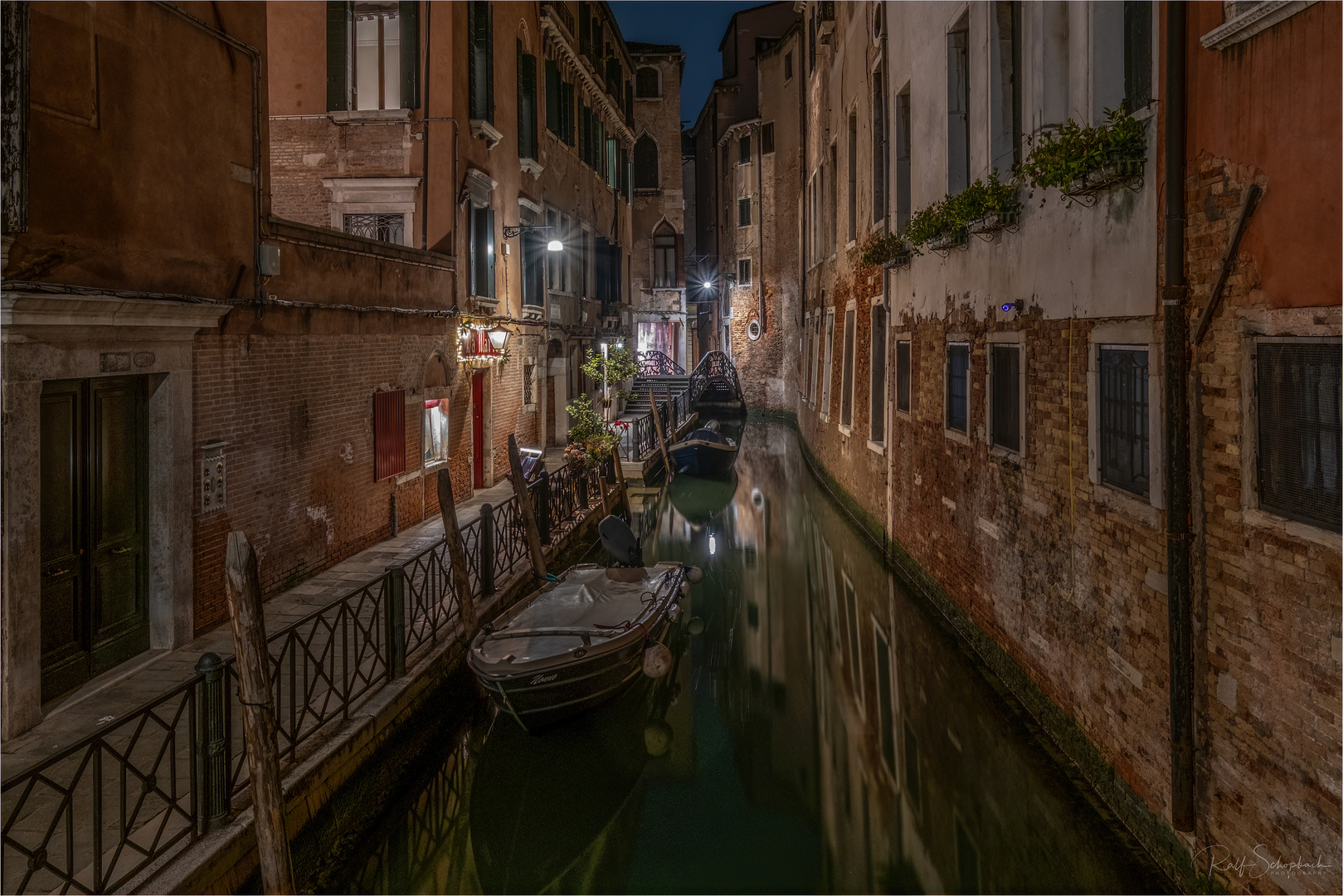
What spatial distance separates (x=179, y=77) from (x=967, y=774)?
749cm

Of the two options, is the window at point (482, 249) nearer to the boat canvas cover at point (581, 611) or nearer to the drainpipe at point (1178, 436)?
the boat canvas cover at point (581, 611)

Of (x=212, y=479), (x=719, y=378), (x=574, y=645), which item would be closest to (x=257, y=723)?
(x=574, y=645)

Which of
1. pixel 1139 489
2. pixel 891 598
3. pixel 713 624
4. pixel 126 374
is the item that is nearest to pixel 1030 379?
pixel 1139 489

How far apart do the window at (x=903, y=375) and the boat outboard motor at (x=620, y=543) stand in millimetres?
3572

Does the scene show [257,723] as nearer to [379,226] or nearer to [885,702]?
[885,702]

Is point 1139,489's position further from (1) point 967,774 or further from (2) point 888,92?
(2) point 888,92

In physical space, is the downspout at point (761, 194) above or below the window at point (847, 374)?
above

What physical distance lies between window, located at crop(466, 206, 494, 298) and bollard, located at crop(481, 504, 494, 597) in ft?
16.8

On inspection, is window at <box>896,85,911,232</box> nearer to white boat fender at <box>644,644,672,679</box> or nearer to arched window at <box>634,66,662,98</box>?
white boat fender at <box>644,644,672,679</box>

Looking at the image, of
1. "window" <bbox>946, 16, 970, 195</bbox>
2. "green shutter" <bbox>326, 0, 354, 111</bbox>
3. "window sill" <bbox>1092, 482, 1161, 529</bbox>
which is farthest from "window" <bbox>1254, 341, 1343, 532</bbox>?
"green shutter" <bbox>326, 0, 354, 111</bbox>

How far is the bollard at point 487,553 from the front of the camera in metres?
8.34

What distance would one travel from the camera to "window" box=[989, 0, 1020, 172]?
23.5ft

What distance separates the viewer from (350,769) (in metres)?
5.29

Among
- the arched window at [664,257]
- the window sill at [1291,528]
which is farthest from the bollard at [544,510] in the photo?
the arched window at [664,257]
